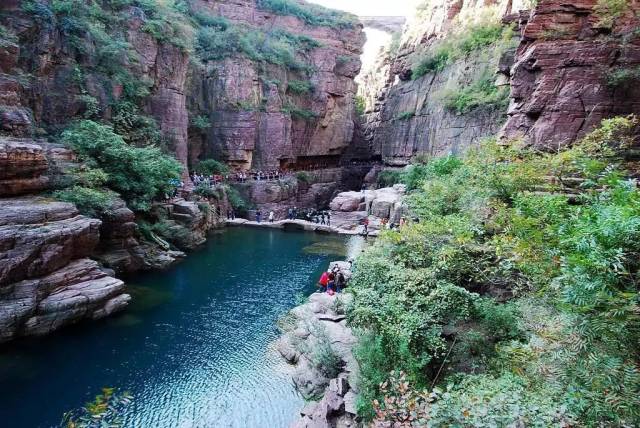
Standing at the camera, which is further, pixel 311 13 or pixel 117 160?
pixel 311 13

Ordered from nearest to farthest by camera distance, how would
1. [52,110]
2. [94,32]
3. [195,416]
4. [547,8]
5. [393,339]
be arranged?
[393,339] < [195,416] < [547,8] < [52,110] < [94,32]

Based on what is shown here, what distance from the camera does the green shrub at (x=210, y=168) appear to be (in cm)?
3049

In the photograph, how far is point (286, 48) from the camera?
36719mm

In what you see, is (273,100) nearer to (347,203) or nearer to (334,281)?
(347,203)

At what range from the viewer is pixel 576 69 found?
14.4 meters

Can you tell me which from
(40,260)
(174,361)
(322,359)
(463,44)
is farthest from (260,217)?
(322,359)

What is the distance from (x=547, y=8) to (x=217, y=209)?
2187cm

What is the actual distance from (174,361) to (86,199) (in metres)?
7.20

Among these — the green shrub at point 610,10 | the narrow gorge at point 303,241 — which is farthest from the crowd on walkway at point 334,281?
the green shrub at point 610,10

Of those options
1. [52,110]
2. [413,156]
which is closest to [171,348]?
[52,110]

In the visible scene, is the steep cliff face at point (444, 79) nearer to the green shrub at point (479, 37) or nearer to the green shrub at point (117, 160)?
the green shrub at point (479, 37)

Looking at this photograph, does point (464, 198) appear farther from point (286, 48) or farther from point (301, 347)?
point (286, 48)

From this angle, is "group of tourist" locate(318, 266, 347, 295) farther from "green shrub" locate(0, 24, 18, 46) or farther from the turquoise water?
"green shrub" locate(0, 24, 18, 46)

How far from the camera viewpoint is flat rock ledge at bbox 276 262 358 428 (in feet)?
24.1
